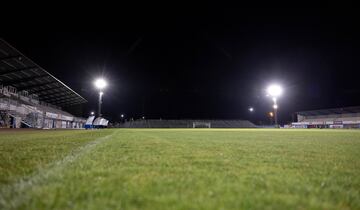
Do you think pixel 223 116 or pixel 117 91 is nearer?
pixel 117 91

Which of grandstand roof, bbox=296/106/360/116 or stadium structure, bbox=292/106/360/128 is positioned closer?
stadium structure, bbox=292/106/360/128

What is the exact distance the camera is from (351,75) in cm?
5122

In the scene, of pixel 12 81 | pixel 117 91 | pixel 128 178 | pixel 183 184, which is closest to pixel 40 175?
pixel 128 178

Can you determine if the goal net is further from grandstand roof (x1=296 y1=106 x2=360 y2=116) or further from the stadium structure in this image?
grandstand roof (x1=296 y1=106 x2=360 y2=116)

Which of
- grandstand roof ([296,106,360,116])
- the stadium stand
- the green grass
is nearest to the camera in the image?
the green grass

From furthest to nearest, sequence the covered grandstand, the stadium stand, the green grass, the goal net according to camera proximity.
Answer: the goal net, the stadium stand, the covered grandstand, the green grass

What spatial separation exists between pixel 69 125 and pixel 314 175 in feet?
170

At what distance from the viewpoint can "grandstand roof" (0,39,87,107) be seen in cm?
2228

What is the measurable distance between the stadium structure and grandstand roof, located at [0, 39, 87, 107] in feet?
193

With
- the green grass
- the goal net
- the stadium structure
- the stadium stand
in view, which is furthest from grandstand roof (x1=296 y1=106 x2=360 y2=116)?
the green grass

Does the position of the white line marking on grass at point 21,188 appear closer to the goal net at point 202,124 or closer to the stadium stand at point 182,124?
the stadium stand at point 182,124

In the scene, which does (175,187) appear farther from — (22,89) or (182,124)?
(182,124)

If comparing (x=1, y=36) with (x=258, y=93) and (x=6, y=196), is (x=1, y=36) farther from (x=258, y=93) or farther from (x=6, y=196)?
(x=258, y=93)

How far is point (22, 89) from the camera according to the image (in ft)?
113
